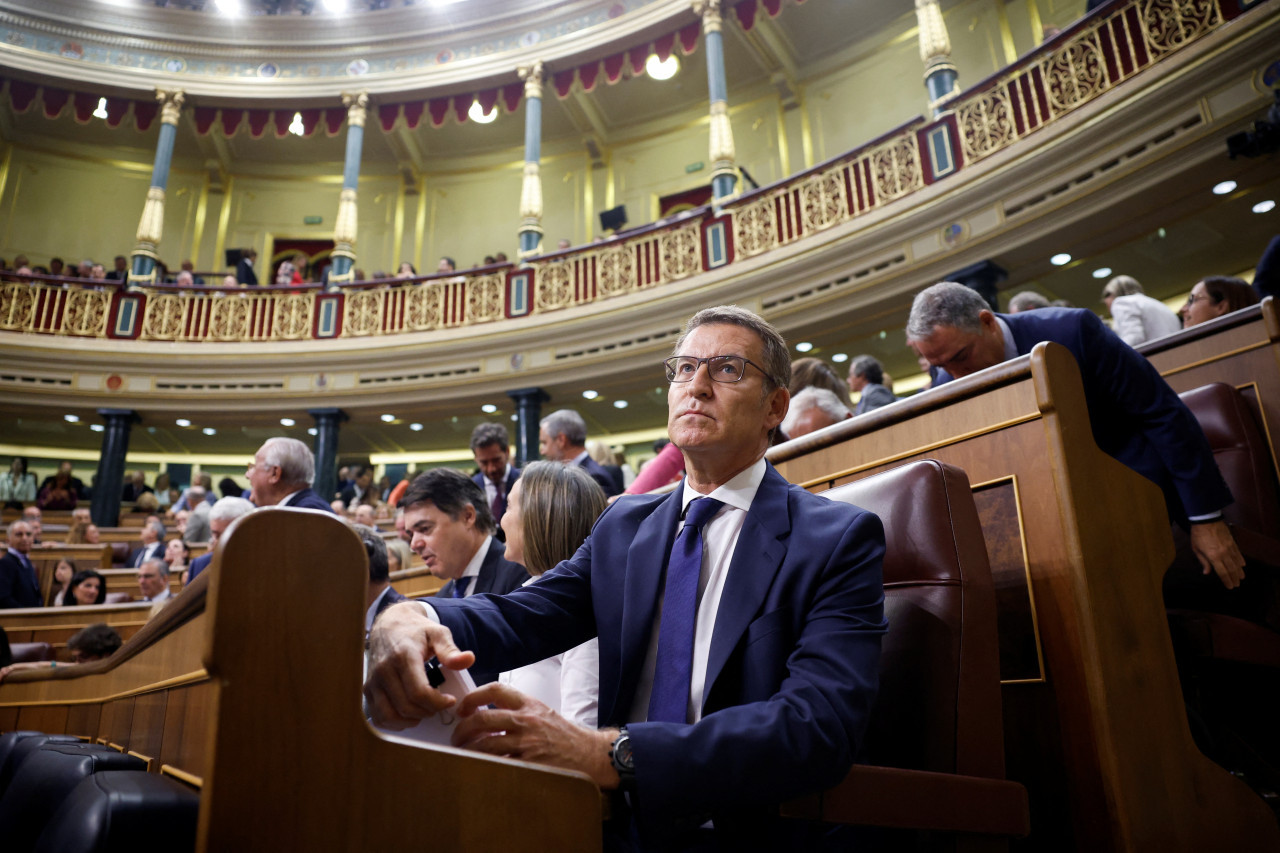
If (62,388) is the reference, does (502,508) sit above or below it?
below

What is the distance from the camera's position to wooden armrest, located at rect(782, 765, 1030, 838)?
884mm

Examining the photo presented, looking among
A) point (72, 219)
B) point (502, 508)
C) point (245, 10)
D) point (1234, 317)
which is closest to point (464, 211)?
point (245, 10)

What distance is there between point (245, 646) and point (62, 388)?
999 cm

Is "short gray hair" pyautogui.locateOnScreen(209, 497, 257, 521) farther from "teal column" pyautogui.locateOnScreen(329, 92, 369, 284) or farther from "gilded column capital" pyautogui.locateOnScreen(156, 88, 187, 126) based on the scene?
"gilded column capital" pyautogui.locateOnScreen(156, 88, 187, 126)

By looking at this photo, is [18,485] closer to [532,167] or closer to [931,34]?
[532,167]

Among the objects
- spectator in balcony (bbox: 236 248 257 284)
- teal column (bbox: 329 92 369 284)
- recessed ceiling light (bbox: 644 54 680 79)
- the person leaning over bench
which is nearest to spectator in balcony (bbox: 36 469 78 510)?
spectator in balcony (bbox: 236 248 257 284)

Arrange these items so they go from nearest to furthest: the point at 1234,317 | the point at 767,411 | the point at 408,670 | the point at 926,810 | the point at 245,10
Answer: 1. the point at 408,670
2. the point at 926,810
3. the point at 767,411
4. the point at 1234,317
5. the point at 245,10

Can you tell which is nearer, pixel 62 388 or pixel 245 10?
pixel 62 388

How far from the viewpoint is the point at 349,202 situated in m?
9.51

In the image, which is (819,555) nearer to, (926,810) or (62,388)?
(926,810)

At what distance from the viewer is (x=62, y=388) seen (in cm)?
866

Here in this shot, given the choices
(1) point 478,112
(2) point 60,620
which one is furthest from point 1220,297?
(1) point 478,112

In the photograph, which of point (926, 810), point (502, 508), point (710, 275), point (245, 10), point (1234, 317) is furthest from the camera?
point (245, 10)

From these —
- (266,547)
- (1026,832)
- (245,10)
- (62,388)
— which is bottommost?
(1026,832)
